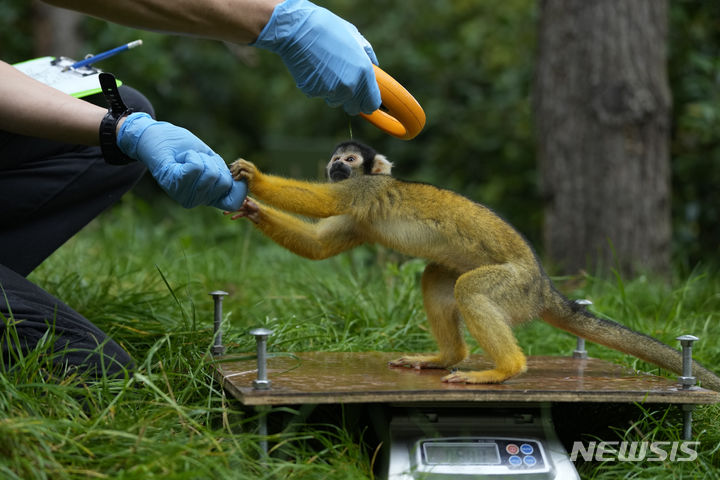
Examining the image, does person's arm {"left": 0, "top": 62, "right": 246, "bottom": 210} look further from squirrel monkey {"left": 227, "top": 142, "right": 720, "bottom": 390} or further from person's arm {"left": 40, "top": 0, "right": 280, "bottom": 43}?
person's arm {"left": 40, "top": 0, "right": 280, "bottom": 43}

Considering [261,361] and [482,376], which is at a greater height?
[261,361]

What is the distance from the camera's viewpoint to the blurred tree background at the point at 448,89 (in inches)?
233

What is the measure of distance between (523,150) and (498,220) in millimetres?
5537

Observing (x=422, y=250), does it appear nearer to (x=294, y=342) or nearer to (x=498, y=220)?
(x=498, y=220)

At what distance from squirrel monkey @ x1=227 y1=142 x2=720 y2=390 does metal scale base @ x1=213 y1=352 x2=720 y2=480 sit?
0.22 metres

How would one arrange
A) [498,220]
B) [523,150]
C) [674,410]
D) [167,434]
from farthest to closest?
[523,150] < [498,220] < [674,410] < [167,434]

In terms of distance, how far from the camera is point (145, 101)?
3285 millimetres

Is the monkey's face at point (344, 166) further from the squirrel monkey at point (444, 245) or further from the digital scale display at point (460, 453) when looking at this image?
the digital scale display at point (460, 453)

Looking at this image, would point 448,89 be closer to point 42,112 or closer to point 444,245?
point 444,245

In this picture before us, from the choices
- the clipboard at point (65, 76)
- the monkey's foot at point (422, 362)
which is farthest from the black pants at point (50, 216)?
the monkey's foot at point (422, 362)

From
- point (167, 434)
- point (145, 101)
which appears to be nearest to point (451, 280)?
point (167, 434)

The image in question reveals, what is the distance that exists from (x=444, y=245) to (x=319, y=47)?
79cm

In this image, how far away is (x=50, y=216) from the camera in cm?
308

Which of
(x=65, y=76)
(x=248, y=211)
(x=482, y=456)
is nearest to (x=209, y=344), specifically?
(x=248, y=211)
